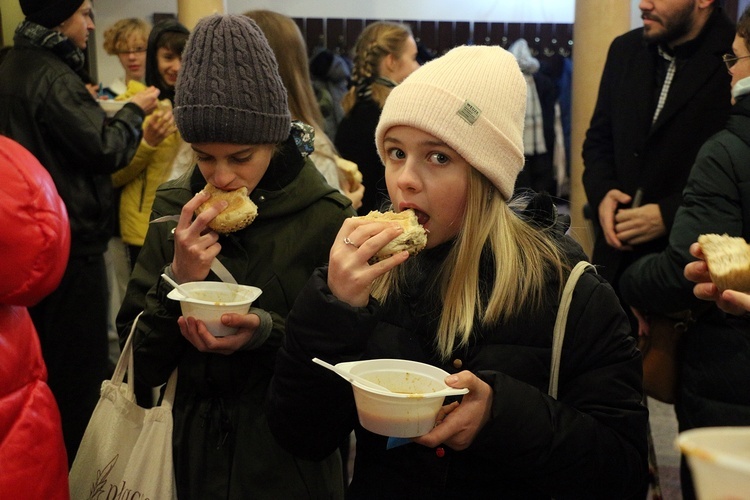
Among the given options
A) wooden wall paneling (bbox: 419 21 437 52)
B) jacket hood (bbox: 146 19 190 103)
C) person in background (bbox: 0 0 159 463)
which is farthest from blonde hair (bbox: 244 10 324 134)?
wooden wall paneling (bbox: 419 21 437 52)

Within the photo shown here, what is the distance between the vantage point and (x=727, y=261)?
2178mm

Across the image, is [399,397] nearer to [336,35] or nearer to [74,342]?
[74,342]

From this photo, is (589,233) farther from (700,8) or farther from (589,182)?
(700,8)

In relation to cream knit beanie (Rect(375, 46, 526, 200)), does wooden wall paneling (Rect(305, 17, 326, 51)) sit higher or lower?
lower

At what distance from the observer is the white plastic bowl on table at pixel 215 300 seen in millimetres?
1922

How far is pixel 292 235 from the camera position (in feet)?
7.21

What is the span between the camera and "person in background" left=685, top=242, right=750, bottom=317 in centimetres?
199

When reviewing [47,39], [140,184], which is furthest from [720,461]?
[140,184]

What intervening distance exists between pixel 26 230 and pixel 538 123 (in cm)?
607

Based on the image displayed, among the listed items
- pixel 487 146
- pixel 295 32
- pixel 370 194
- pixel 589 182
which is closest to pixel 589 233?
pixel 589 182

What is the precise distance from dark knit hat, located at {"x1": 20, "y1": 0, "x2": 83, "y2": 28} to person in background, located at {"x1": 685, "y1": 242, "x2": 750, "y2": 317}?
2.97m

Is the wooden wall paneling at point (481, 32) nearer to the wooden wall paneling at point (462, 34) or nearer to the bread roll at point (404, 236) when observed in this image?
the wooden wall paneling at point (462, 34)

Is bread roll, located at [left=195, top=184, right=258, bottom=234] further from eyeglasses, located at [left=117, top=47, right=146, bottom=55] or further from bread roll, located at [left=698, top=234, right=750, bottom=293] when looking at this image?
eyeglasses, located at [left=117, top=47, right=146, bottom=55]

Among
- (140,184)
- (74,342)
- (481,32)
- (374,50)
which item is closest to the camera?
(74,342)
